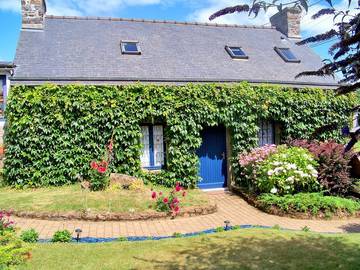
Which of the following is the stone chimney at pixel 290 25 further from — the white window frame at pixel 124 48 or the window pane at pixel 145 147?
the window pane at pixel 145 147

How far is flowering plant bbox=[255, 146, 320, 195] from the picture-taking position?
11.0 meters

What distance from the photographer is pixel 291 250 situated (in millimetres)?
6438

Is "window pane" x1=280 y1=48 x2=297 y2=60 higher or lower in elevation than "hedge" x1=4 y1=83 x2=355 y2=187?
higher

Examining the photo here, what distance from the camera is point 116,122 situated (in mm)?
12102

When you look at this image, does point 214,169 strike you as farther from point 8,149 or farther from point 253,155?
point 8,149

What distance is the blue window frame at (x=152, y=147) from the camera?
13.1 m

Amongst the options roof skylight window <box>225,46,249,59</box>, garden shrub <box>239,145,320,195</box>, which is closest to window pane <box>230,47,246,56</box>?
roof skylight window <box>225,46,249,59</box>

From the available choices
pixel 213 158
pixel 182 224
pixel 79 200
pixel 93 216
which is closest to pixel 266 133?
pixel 213 158

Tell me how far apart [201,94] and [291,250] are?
7330 mm

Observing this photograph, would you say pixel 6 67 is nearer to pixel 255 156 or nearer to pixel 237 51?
pixel 255 156

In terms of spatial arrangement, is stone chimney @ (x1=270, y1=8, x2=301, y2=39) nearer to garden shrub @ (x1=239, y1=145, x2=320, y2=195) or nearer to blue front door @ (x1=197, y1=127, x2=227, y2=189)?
blue front door @ (x1=197, y1=127, x2=227, y2=189)

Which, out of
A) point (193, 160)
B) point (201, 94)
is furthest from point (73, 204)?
point (201, 94)

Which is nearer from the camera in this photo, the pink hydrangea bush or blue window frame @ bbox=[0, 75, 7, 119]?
the pink hydrangea bush

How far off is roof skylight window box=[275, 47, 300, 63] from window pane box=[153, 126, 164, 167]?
23.4ft
